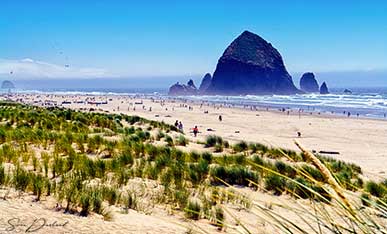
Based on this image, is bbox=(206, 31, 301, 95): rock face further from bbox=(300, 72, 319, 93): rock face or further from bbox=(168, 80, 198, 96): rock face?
bbox=(300, 72, 319, 93): rock face

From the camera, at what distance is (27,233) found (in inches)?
192

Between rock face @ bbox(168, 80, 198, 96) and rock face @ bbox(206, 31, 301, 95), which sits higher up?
rock face @ bbox(206, 31, 301, 95)

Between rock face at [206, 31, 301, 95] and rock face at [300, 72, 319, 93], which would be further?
rock face at [300, 72, 319, 93]

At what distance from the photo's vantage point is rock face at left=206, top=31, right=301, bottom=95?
167 m

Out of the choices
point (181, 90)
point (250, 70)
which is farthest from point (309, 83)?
point (181, 90)

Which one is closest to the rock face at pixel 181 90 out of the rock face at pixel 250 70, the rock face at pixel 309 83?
the rock face at pixel 250 70

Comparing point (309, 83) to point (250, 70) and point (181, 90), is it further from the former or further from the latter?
point (181, 90)

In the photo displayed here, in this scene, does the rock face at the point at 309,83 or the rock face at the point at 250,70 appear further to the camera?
the rock face at the point at 309,83

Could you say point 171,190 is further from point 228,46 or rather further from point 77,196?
point 228,46

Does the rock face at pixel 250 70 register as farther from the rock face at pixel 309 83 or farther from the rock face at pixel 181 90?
the rock face at pixel 309 83

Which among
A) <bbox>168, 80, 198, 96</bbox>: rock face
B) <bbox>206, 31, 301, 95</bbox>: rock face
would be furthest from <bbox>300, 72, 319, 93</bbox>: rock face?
<bbox>168, 80, 198, 96</bbox>: rock face

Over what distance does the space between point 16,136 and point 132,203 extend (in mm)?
6969

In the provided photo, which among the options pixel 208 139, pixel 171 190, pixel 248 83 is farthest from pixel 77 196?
pixel 248 83

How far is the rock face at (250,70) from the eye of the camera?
16675cm
